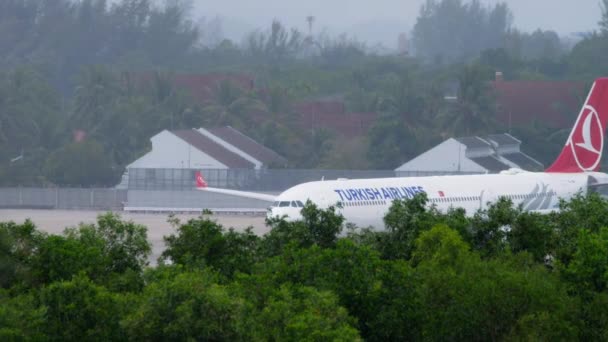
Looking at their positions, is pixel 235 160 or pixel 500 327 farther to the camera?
pixel 235 160

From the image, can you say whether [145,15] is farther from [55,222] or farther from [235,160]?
[55,222]

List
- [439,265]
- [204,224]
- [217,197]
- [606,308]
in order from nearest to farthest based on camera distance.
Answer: [606,308], [439,265], [204,224], [217,197]

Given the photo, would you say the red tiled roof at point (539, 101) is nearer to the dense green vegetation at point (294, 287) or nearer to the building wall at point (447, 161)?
the building wall at point (447, 161)

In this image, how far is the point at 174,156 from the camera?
79.6m

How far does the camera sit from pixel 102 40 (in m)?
130

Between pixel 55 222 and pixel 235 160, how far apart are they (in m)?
24.3

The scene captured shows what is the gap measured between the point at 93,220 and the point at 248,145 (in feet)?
93.7

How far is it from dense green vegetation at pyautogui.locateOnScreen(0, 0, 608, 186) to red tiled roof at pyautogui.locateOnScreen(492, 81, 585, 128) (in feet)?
9.40

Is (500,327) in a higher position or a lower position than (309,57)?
lower

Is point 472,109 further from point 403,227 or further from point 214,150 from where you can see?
point 403,227

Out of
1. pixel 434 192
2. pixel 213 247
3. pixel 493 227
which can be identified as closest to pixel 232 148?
pixel 434 192

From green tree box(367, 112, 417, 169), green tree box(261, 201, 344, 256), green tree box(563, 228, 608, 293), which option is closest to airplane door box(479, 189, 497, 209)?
green tree box(261, 201, 344, 256)

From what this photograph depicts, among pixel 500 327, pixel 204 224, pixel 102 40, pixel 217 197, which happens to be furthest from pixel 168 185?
pixel 102 40

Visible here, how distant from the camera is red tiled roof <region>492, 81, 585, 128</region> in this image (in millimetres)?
98625
